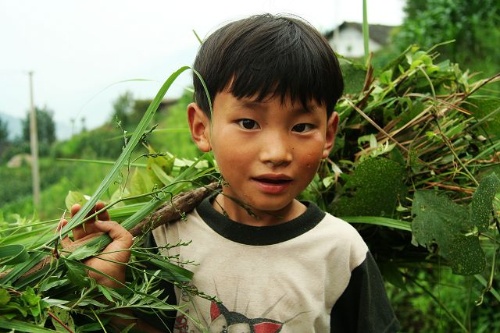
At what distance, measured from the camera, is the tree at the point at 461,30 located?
28.4 feet

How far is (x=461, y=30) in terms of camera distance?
34.2 feet

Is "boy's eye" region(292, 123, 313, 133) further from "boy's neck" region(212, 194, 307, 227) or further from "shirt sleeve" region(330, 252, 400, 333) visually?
"shirt sleeve" region(330, 252, 400, 333)

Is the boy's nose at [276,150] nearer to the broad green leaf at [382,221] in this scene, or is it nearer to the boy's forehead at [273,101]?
the boy's forehead at [273,101]

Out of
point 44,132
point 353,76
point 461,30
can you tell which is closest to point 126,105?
point 44,132

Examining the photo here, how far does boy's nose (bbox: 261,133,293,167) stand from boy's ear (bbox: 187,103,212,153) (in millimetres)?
211

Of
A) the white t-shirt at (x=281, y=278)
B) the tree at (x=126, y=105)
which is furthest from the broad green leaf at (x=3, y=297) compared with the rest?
the tree at (x=126, y=105)

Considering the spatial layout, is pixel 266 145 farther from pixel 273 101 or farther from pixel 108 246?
pixel 108 246

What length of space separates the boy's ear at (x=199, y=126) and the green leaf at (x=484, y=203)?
0.64 m

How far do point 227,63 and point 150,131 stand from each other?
8.7 inches

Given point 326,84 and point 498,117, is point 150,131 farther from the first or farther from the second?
point 498,117

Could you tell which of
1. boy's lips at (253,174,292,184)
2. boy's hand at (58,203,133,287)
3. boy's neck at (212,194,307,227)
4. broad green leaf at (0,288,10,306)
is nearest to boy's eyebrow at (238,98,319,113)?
boy's lips at (253,174,292,184)

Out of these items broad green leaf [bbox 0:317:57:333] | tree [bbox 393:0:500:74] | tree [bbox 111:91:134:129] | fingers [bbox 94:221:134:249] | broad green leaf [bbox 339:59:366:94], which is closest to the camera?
broad green leaf [bbox 0:317:57:333]

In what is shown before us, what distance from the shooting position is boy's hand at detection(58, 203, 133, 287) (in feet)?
5.00

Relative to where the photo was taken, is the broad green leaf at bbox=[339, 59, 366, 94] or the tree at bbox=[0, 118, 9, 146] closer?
the broad green leaf at bbox=[339, 59, 366, 94]
